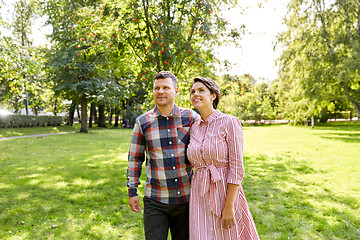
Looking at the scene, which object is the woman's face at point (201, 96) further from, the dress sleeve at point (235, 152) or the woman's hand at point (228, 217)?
the woman's hand at point (228, 217)

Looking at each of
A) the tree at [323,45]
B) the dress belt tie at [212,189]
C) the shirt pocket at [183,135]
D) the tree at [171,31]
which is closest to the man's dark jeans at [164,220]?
the dress belt tie at [212,189]

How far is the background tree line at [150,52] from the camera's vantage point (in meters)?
6.67

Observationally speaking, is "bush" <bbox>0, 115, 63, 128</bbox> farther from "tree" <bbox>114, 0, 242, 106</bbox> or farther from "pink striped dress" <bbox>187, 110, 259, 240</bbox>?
"pink striped dress" <bbox>187, 110, 259, 240</bbox>

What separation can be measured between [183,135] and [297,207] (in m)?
4.56

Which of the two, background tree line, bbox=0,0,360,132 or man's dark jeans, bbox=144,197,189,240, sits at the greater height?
background tree line, bbox=0,0,360,132

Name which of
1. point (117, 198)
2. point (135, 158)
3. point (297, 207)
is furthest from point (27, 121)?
point (135, 158)

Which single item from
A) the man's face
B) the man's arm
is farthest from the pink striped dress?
the man's arm

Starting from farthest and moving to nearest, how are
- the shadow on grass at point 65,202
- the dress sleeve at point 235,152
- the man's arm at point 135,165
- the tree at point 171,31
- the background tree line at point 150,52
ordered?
the background tree line at point 150,52 → the tree at point 171,31 → the shadow on grass at point 65,202 → the man's arm at point 135,165 → the dress sleeve at point 235,152

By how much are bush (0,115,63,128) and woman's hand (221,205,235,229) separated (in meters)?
26.3

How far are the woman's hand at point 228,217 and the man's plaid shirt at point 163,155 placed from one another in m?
0.50

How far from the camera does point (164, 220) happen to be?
2.57m

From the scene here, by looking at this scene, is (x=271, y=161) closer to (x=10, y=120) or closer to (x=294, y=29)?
(x=294, y=29)

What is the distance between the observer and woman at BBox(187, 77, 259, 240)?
7.20ft

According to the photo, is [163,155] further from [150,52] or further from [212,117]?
[150,52]
